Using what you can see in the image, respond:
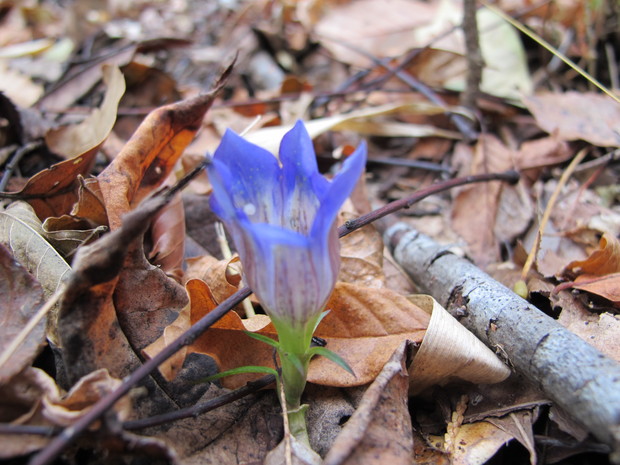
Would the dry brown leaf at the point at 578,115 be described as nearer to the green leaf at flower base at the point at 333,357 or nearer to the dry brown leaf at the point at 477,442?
the dry brown leaf at the point at 477,442

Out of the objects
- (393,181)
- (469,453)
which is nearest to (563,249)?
(393,181)

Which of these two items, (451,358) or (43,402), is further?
(451,358)

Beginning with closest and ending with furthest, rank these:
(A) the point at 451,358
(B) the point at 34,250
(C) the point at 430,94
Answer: (A) the point at 451,358 → (B) the point at 34,250 → (C) the point at 430,94

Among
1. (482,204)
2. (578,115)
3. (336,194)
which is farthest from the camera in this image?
(578,115)

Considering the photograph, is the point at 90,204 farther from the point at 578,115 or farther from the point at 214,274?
the point at 578,115

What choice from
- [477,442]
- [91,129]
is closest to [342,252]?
[477,442]

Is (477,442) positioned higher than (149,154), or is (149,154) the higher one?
(149,154)

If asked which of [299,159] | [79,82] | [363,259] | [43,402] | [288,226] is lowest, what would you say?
[79,82]
